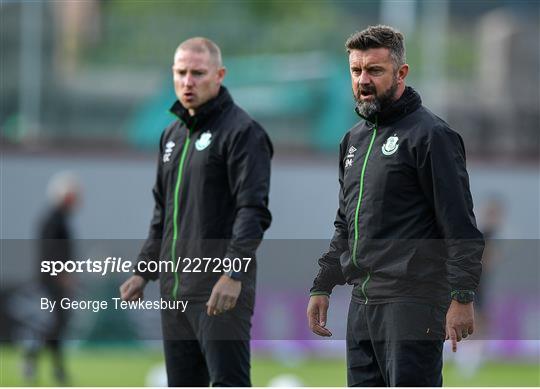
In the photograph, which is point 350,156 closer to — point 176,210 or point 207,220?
point 207,220

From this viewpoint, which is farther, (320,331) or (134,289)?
(134,289)

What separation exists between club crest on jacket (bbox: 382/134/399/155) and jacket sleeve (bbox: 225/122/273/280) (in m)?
0.94

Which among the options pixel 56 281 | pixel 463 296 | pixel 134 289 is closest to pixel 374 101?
pixel 463 296

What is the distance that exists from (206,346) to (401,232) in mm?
1337

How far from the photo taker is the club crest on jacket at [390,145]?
5020 mm

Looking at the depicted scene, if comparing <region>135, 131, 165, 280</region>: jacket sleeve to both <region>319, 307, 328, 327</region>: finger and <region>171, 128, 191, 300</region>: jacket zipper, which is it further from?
<region>319, 307, 328, 327</region>: finger

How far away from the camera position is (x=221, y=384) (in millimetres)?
5699

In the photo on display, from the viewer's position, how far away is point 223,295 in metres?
5.62

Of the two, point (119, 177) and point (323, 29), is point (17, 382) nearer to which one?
point (119, 177)

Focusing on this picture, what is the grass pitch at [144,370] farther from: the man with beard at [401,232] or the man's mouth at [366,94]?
the man's mouth at [366,94]

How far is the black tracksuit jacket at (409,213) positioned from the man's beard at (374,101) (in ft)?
0.12

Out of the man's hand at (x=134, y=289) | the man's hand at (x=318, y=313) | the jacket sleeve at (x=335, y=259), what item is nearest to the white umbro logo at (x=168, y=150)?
the man's hand at (x=134, y=289)

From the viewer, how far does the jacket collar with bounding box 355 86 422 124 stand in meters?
5.07

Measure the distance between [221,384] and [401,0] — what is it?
70.7ft
